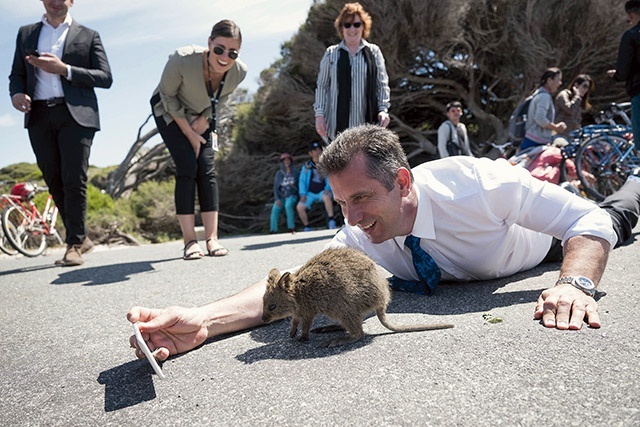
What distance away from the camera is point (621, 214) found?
3.48 meters

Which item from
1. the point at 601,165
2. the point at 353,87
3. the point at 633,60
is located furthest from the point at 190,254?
the point at 601,165

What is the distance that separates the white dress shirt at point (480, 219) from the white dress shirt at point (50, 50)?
380cm

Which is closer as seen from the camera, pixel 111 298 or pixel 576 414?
pixel 576 414

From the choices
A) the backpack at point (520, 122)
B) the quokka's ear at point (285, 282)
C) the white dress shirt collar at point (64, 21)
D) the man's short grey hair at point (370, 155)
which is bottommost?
the quokka's ear at point (285, 282)

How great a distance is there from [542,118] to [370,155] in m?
5.70

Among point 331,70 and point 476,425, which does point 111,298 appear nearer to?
point 476,425

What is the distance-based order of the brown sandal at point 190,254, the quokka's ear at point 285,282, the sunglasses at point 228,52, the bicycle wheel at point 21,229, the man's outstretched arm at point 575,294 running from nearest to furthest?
the man's outstretched arm at point 575,294 < the quokka's ear at point 285,282 < the sunglasses at point 228,52 < the brown sandal at point 190,254 < the bicycle wheel at point 21,229

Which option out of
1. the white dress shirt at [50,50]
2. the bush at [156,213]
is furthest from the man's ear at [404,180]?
the bush at [156,213]

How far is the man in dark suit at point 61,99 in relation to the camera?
16.5 ft

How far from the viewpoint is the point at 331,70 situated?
552 centimetres

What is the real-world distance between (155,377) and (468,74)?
13872 mm

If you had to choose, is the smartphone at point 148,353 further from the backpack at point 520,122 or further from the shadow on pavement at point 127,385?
the backpack at point 520,122

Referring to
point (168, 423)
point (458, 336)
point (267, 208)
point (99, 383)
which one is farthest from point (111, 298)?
point (267, 208)

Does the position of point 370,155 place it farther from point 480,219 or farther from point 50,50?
point 50,50
